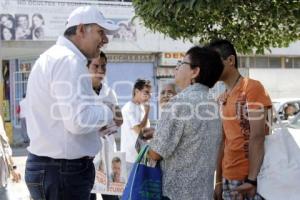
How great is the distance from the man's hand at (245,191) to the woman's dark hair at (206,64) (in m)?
0.79

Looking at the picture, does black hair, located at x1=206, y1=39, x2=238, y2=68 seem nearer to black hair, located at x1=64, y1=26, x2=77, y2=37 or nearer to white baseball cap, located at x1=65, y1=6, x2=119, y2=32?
white baseball cap, located at x1=65, y1=6, x2=119, y2=32

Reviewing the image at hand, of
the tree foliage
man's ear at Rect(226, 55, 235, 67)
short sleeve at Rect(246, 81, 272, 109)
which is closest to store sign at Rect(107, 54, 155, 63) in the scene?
the tree foliage

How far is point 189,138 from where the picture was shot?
122 inches

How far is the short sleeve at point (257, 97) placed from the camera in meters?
3.59

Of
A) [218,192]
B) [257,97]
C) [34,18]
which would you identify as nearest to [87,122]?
[257,97]

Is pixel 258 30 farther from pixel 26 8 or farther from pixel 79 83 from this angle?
pixel 26 8

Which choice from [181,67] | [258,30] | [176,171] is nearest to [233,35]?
[258,30]

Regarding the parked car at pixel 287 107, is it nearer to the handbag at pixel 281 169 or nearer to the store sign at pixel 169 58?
the store sign at pixel 169 58

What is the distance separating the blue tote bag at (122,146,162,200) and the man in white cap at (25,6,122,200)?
0.31m

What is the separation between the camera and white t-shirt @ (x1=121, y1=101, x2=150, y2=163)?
625 centimetres

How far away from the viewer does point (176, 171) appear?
10.2ft

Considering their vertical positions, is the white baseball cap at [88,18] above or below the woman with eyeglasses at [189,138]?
above

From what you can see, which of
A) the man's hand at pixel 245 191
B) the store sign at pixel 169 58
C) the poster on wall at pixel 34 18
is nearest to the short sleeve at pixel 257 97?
the man's hand at pixel 245 191

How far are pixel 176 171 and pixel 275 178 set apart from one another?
2.41 ft
